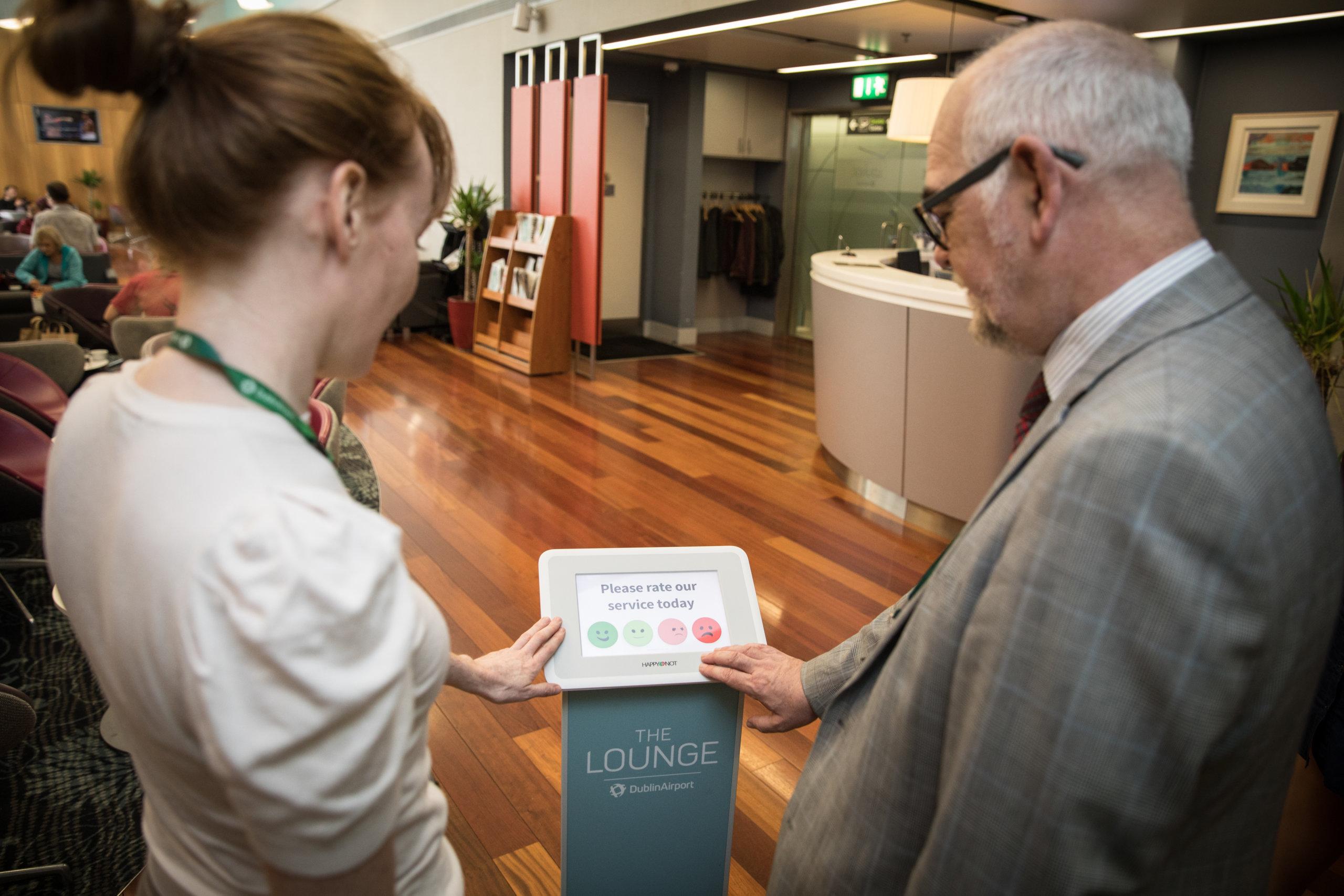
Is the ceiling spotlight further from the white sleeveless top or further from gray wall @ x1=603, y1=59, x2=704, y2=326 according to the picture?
the white sleeveless top

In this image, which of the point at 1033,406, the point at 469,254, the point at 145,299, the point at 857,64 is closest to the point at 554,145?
the point at 469,254

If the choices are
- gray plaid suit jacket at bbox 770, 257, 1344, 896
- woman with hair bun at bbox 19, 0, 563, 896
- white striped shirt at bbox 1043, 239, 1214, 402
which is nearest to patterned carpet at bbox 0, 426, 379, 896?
woman with hair bun at bbox 19, 0, 563, 896

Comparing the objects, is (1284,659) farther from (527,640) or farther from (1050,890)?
(527,640)

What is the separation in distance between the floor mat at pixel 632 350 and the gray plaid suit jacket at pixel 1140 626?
733 cm

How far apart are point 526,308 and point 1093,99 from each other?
7.03 m

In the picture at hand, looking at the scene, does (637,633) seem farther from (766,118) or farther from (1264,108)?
(766,118)

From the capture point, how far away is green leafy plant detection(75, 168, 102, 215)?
1619cm

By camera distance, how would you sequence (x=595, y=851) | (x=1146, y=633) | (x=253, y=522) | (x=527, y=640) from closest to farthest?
(x=253, y=522) → (x=1146, y=633) → (x=527, y=640) → (x=595, y=851)

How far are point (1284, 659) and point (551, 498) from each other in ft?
13.1

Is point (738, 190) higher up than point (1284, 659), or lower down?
higher up

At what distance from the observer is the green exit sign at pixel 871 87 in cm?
777

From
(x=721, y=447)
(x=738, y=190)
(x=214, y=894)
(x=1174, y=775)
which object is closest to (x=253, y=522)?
(x=214, y=894)

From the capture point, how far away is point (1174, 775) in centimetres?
77

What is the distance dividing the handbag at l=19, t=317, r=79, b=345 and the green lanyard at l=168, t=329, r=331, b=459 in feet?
15.0
